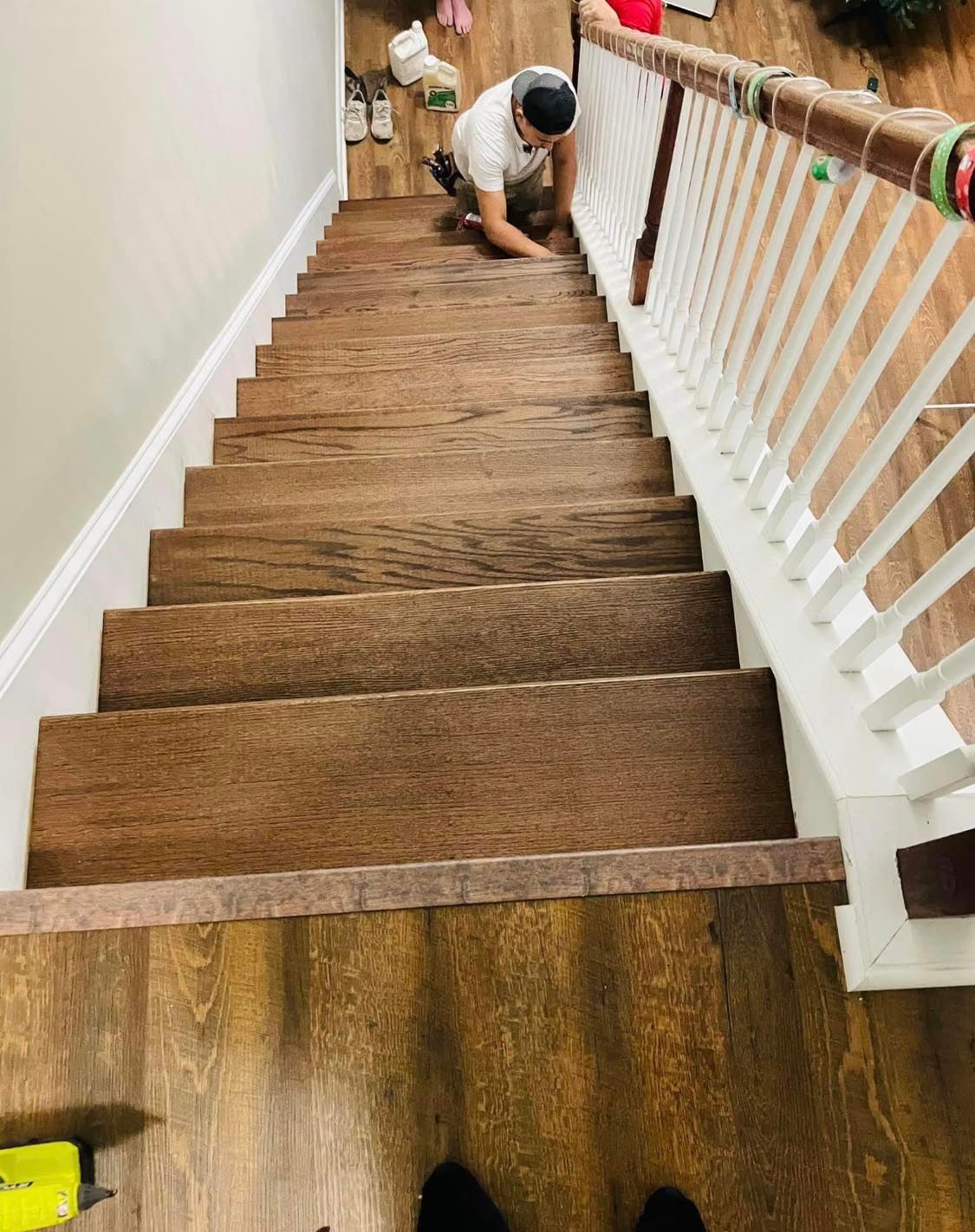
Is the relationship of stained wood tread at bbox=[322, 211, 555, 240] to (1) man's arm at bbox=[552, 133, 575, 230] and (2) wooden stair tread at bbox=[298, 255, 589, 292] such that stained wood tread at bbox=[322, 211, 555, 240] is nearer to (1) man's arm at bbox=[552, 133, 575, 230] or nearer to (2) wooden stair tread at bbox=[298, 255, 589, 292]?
(1) man's arm at bbox=[552, 133, 575, 230]

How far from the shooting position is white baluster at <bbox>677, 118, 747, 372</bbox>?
1.25 meters

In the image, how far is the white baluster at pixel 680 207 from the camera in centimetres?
150

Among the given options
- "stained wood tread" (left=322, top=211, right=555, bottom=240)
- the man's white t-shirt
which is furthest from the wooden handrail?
"stained wood tread" (left=322, top=211, right=555, bottom=240)

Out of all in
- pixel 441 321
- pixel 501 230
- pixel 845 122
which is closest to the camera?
pixel 845 122

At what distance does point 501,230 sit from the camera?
2.90m

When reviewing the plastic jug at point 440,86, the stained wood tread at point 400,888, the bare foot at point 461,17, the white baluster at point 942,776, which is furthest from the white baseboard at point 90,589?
the bare foot at point 461,17

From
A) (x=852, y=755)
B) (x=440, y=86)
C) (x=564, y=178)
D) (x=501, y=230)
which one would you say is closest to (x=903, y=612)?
(x=852, y=755)

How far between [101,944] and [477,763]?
0.51 m

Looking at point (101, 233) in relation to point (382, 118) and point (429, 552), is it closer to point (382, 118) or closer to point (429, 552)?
point (429, 552)

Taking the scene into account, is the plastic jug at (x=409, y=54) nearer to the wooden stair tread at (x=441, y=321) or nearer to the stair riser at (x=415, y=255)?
the stair riser at (x=415, y=255)

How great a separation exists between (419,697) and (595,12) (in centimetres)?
224

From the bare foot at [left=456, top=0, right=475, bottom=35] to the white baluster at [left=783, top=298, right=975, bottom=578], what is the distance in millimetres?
4113

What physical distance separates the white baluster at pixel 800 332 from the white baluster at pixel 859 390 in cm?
9

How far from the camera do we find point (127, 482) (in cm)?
153
